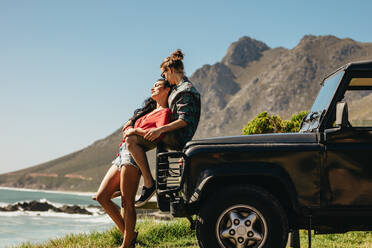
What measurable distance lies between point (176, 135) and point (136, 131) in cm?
51

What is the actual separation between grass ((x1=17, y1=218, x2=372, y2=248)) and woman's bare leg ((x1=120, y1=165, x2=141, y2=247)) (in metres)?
3.22

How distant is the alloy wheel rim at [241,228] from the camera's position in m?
4.27

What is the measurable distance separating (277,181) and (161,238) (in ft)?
19.2

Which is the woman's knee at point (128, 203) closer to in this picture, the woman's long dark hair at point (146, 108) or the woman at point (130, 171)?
the woman at point (130, 171)

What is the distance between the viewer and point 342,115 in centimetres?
423

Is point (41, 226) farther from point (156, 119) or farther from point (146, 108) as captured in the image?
point (156, 119)

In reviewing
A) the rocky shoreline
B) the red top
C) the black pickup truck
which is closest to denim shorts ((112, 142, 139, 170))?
the red top

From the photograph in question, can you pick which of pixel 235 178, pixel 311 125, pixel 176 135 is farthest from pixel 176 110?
pixel 311 125

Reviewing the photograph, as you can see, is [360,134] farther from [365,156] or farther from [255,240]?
[255,240]

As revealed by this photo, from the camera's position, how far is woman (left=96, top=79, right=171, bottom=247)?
517cm

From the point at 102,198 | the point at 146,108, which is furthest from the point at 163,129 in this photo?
the point at 102,198

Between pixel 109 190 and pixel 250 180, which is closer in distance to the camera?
pixel 250 180

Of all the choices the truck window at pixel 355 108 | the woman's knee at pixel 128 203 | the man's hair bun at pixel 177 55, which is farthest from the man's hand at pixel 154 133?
the truck window at pixel 355 108

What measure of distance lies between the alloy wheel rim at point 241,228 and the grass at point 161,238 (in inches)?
165
